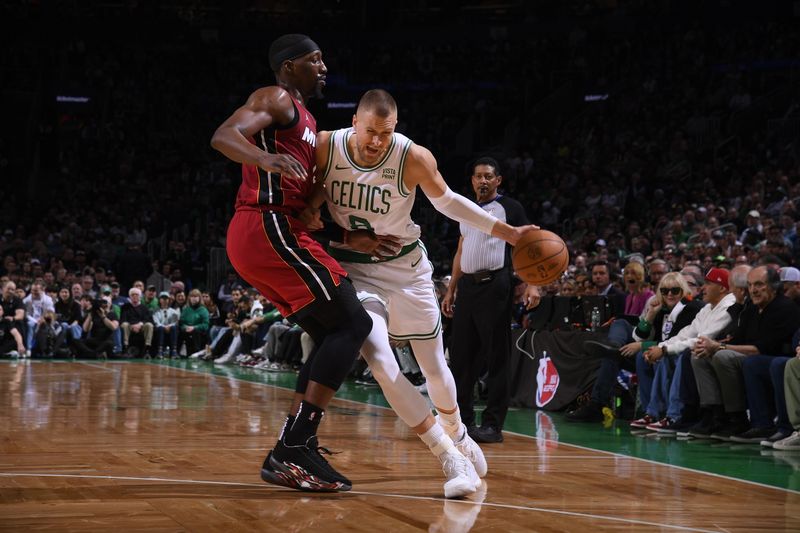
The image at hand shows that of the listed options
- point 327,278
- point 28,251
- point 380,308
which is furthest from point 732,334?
point 28,251

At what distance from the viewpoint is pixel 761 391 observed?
6750 mm

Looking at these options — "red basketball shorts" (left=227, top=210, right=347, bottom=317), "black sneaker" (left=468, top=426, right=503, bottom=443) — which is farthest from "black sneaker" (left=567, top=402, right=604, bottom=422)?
"red basketball shorts" (left=227, top=210, right=347, bottom=317)

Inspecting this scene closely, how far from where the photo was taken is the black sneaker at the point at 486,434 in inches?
248

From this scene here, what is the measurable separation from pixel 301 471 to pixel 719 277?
446cm

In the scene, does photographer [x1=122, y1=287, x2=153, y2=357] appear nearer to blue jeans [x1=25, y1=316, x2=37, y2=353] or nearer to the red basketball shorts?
blue jeans [x1=25, y1=316, x2=37, y2=353]

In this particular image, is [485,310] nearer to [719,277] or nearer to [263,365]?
[719,277]

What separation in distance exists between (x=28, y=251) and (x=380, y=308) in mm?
17022

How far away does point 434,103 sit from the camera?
86.1ft

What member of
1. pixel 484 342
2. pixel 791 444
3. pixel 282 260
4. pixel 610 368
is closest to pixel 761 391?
pixel 791 444

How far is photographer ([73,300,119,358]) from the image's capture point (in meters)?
16.3

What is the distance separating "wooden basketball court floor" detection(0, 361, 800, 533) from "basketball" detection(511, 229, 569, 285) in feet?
3.17

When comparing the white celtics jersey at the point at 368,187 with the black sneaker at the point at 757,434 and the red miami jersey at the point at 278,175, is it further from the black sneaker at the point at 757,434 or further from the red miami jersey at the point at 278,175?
the black sneaker at the point at 757,434

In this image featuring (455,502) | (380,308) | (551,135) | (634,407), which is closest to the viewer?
(455,502)

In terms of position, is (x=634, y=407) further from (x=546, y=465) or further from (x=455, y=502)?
(x=455, y=502)
